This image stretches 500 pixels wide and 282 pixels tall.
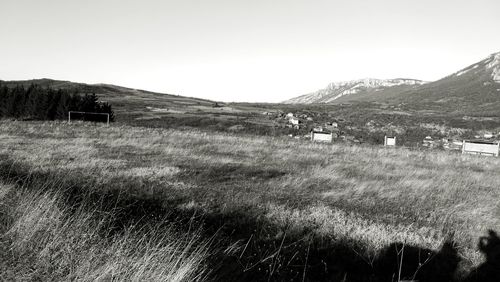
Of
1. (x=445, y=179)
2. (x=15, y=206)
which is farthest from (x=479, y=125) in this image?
(x=15, y=206)

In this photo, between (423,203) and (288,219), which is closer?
(288,219)

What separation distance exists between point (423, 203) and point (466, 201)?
1348mm

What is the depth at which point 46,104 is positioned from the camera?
189 feet

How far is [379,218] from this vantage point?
21.9 ft

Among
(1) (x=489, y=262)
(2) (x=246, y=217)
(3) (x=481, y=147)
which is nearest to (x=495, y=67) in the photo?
(3) (x=481, y=147)

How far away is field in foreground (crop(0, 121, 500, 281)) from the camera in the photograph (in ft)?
12.4

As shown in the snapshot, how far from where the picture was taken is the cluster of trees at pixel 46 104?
56.0 metres

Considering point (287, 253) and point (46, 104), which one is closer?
point (287, 253)

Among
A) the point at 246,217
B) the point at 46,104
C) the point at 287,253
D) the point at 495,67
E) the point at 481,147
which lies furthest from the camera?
the point at 495,67

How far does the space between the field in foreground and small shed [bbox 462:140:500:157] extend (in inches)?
539

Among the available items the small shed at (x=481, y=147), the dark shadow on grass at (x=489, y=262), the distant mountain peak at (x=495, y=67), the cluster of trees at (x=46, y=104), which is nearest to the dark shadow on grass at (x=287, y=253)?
the dark shadow on grass at (x=489, y=262)

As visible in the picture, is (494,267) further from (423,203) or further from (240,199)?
(240,199)

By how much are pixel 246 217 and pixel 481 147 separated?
2614cm

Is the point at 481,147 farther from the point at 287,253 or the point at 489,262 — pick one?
the point at 287,253
